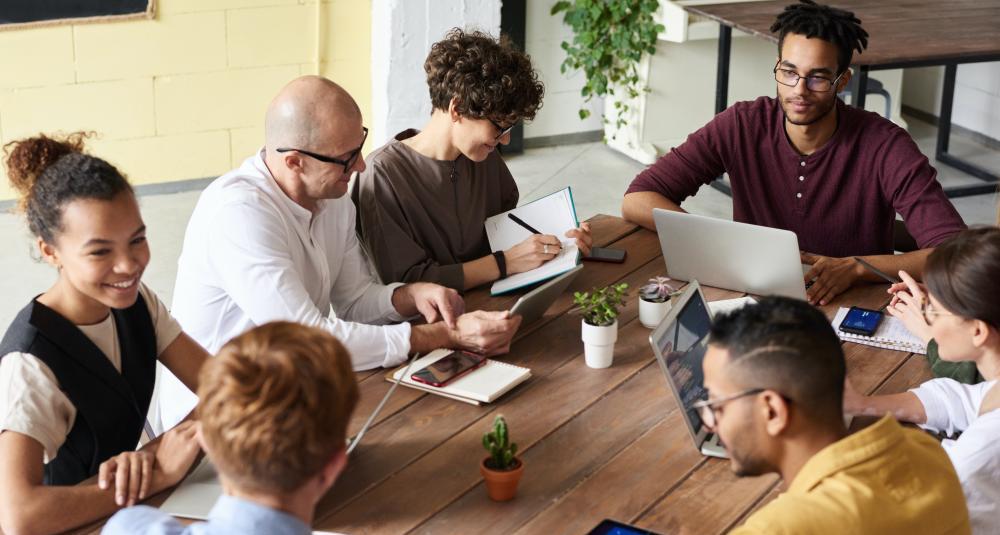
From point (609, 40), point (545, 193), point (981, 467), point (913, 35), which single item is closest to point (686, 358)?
point (981, 467)

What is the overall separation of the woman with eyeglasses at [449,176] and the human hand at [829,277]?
0.57m

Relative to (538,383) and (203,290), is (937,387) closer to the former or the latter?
(538,383)

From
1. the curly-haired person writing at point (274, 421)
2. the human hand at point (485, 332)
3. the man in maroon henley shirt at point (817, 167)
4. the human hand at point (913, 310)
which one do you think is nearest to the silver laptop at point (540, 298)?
the human hand at point (485, 332)

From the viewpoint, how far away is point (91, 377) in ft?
6.76

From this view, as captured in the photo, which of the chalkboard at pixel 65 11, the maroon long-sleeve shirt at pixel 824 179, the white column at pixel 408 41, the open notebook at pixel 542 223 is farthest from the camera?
the white column at pixel 408 41

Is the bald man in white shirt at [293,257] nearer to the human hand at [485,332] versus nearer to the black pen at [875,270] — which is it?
the human hand at [485,332]

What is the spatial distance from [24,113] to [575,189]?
8.36 feet

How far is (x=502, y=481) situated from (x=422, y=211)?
3.84 feet

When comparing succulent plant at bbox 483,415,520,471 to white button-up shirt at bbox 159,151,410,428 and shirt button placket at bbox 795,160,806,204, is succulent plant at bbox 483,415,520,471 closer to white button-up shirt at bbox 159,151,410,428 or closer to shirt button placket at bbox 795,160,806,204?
white button-up shirt at bbox 159,151,410,428

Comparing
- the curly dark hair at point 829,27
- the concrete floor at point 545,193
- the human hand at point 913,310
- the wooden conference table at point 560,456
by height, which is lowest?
the concrete floor at point 545,193

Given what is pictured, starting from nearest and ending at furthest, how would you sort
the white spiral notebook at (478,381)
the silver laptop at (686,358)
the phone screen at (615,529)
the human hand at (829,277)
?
the phone screen at (615,529), the silver laptop at (686,358), the white spiral notebook at (478,381), the human hand at (829,277)

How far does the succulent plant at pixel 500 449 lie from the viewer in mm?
1940

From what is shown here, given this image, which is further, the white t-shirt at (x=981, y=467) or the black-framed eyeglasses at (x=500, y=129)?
the black-framed eyeglasses at (x=500, y=129)

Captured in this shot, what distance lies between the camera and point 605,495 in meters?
1.96
